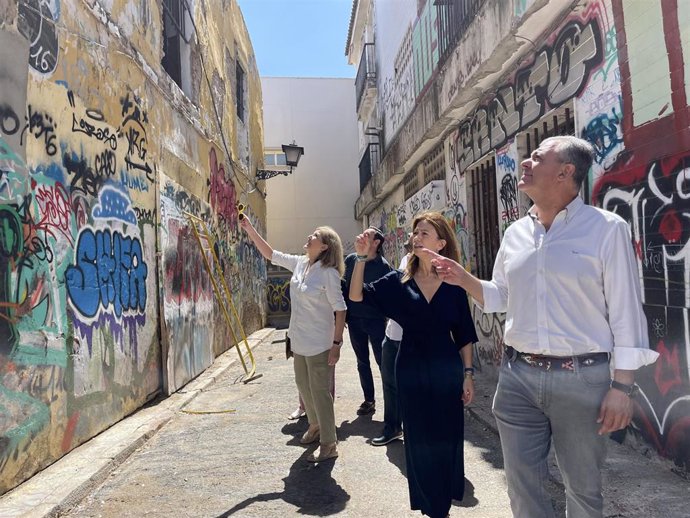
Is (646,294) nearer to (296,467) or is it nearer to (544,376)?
(544,376)

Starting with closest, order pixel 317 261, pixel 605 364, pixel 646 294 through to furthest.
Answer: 1. pixel 605 364
2. pixel 646 294
3. pixel 317 261

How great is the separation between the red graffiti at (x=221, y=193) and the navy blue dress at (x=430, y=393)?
670cm

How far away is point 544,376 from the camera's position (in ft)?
6.64

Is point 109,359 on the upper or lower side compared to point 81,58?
lower

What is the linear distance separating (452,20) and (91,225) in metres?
5.33

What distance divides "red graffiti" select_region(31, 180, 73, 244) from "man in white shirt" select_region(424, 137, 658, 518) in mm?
3315

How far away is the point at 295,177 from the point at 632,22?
1858 cm

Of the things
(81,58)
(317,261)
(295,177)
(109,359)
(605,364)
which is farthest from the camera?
(295,177)

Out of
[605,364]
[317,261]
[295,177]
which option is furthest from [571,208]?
[295,177]

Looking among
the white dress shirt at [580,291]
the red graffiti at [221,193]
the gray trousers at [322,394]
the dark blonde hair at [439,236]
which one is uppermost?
the red graffiti at [221,193]

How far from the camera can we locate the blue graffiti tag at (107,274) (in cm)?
429

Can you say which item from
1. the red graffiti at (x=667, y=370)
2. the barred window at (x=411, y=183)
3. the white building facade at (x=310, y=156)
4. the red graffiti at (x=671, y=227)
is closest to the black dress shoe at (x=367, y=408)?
the red graffiti at (x=667, y=370)

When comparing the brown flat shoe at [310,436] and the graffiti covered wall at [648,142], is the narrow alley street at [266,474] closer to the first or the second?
the brown flat shoe at [310,436]

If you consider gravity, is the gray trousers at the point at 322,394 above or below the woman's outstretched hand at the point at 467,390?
below
